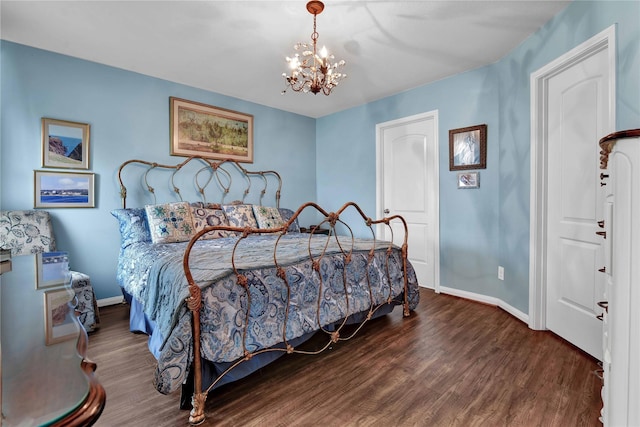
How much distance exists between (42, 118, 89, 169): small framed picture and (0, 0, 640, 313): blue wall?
0.21 feet

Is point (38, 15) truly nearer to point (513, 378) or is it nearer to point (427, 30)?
point (427, 30)

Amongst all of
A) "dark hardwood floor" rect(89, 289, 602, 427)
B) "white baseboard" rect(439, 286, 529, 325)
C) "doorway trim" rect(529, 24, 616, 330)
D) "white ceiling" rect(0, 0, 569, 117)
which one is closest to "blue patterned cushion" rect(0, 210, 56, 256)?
"dark hardwood floor" rect(89, 289, 602, 427)

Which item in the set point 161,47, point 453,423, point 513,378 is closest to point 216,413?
point 453,423

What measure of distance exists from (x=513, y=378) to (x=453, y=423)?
0.62m

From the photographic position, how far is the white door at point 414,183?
140 inches

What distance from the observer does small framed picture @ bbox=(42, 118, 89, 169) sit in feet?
8.75

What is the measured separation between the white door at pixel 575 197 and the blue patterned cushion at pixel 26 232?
4216 mm

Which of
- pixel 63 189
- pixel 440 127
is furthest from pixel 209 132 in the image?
pixel 440 127

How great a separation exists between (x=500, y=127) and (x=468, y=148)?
1.20 ft

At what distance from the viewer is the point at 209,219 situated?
3.13 m

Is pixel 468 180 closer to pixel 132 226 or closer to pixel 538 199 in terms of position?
pixel 538 199

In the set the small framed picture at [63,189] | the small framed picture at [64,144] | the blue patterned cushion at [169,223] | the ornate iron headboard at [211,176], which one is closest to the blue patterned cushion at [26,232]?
the small framed picture at [63,189]

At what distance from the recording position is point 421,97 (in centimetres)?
360

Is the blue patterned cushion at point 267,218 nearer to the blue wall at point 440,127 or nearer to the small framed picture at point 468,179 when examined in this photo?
the blue wall at point 440,127
